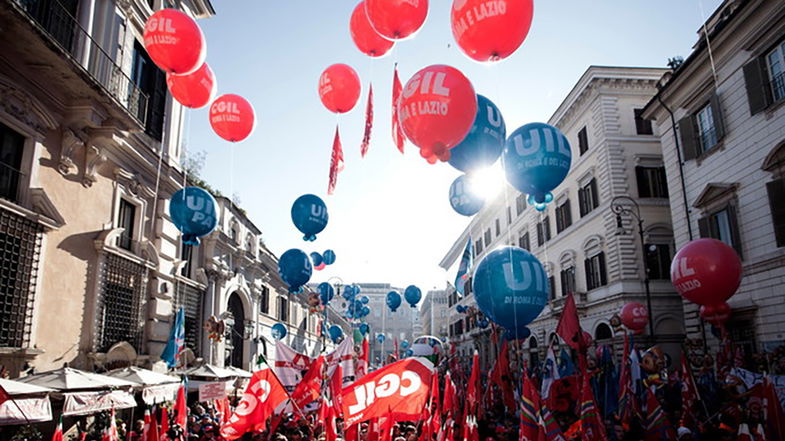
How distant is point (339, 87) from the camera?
11.7m

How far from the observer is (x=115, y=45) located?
550 inches

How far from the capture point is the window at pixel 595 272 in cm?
2591

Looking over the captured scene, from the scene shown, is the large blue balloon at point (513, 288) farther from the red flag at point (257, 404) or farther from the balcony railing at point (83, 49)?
the balcony railing at point (83, 49)

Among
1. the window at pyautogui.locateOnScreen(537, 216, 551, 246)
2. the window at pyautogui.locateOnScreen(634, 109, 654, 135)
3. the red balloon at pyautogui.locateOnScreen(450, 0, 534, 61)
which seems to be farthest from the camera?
the window at pyautogui.locateOnScreen(537, 216, 551, 246)

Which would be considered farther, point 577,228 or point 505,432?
point 577,228

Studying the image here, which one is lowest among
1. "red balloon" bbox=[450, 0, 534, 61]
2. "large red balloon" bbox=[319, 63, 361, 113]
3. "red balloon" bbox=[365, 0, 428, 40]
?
"red balloon" bbox=[450, 0, 534, 61]

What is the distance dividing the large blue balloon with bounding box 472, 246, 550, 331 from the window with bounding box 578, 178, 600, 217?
1928 cm

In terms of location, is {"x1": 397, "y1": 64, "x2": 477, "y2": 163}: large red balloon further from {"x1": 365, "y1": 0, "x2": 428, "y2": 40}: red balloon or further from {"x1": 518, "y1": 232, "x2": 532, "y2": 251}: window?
{"x1": 518, "y1": 232, "x2": 532, "y2": 251}: window

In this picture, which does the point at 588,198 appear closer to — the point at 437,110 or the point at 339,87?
the point at 339,87

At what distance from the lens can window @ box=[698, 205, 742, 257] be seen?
647 inches

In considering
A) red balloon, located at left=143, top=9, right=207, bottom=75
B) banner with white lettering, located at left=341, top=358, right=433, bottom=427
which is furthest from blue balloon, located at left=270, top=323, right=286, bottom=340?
banner with white lettering, located at left=341, top=358, right=433, bottom=427

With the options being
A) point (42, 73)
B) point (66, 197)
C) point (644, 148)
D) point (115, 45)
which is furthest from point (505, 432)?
point (644, 148)

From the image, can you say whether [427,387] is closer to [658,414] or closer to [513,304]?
[513,304]

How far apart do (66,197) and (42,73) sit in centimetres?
270
